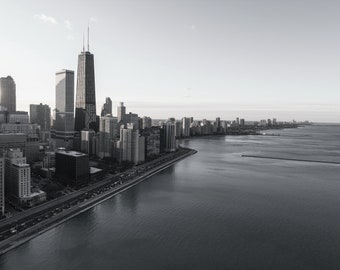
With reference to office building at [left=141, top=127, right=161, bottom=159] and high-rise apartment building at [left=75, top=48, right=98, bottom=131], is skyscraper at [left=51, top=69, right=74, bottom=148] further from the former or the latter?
office building at [left=141, top=127, right=161, bottom=159]

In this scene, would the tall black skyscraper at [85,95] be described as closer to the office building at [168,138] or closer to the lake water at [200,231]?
the office building at [168,138]

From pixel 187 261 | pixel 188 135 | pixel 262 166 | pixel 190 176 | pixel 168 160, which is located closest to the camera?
pixel 187 261

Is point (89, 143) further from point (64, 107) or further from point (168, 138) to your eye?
point (64, 107)

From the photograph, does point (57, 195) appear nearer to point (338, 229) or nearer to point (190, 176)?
point (190, 176)

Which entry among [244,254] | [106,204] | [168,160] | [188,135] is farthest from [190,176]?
[188,135]

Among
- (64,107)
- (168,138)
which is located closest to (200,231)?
(168,138)

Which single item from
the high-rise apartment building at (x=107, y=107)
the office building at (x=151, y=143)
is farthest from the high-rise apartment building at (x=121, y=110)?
the office building at (x=151, y=143)
